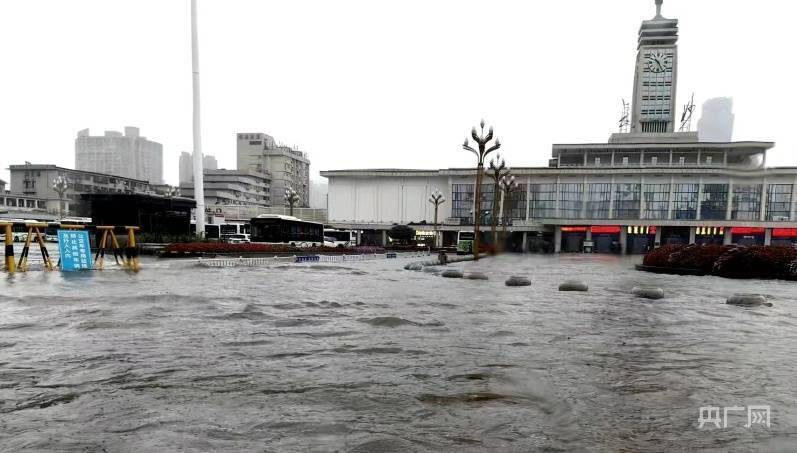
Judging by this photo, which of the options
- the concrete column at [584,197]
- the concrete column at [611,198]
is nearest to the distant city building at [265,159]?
the concrete column at [584,197]

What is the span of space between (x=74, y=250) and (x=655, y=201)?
64.2 metres

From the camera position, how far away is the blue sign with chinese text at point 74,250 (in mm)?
13953

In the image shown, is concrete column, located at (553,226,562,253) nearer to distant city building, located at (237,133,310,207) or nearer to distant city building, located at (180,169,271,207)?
distant city building, located at (180,169,271,207)

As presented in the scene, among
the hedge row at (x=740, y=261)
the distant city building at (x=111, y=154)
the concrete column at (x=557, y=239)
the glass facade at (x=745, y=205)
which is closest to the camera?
the hedge row at (x=740, y=261)

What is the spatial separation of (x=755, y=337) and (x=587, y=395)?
4.25 meters

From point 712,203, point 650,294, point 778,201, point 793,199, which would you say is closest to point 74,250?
point 650,294

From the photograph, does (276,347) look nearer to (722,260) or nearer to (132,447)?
(132,447)

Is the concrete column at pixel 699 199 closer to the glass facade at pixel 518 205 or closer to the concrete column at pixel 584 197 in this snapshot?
the concrete column at pixel 584 197

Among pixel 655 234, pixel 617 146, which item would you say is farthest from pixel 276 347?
pixel 617 146

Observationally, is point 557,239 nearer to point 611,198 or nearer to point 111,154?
point 611,198

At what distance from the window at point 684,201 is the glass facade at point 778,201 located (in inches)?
314

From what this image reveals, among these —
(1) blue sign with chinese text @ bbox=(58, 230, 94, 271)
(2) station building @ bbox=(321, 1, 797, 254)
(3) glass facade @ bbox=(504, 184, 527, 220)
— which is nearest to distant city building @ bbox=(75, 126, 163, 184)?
(2) station building @ bbox=(321, 1, 797, 254)

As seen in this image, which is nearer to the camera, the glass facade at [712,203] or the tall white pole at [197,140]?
the tall white pole at [197,140]

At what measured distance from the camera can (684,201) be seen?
5794 centimetres
